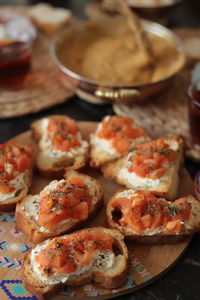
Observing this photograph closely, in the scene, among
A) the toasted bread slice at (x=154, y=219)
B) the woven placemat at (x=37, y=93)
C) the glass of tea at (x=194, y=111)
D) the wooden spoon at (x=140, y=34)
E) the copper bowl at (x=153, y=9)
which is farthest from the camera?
the copper bowl at (x=153, y=9)

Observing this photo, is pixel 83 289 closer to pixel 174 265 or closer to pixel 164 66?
pixel 174 265

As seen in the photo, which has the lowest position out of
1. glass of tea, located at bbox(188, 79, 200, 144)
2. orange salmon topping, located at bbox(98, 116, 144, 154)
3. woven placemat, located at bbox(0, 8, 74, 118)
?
woven placemat, located at bbox(0, 8, 74, 118)

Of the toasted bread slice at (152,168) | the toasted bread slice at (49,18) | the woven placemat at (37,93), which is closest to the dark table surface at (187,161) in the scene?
the woven placemat at (37,93)

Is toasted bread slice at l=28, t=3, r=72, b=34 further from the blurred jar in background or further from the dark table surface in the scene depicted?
the dark table surface

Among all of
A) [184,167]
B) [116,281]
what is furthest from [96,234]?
[184,167]

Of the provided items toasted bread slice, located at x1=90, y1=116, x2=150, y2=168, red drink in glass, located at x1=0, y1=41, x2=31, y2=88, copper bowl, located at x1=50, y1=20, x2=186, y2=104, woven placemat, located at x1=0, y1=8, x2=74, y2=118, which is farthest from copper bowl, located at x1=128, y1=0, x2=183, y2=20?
toasted bread slice, located at x1=90, y1=116, x2=150, y2=168

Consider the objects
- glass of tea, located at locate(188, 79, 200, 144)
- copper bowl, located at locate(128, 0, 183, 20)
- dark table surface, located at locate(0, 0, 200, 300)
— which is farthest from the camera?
copper bowl, located at locate(128, 0, 183, 20)

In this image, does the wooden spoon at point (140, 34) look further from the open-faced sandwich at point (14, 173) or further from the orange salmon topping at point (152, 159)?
the open-faced sandwich at point (14, 173)
